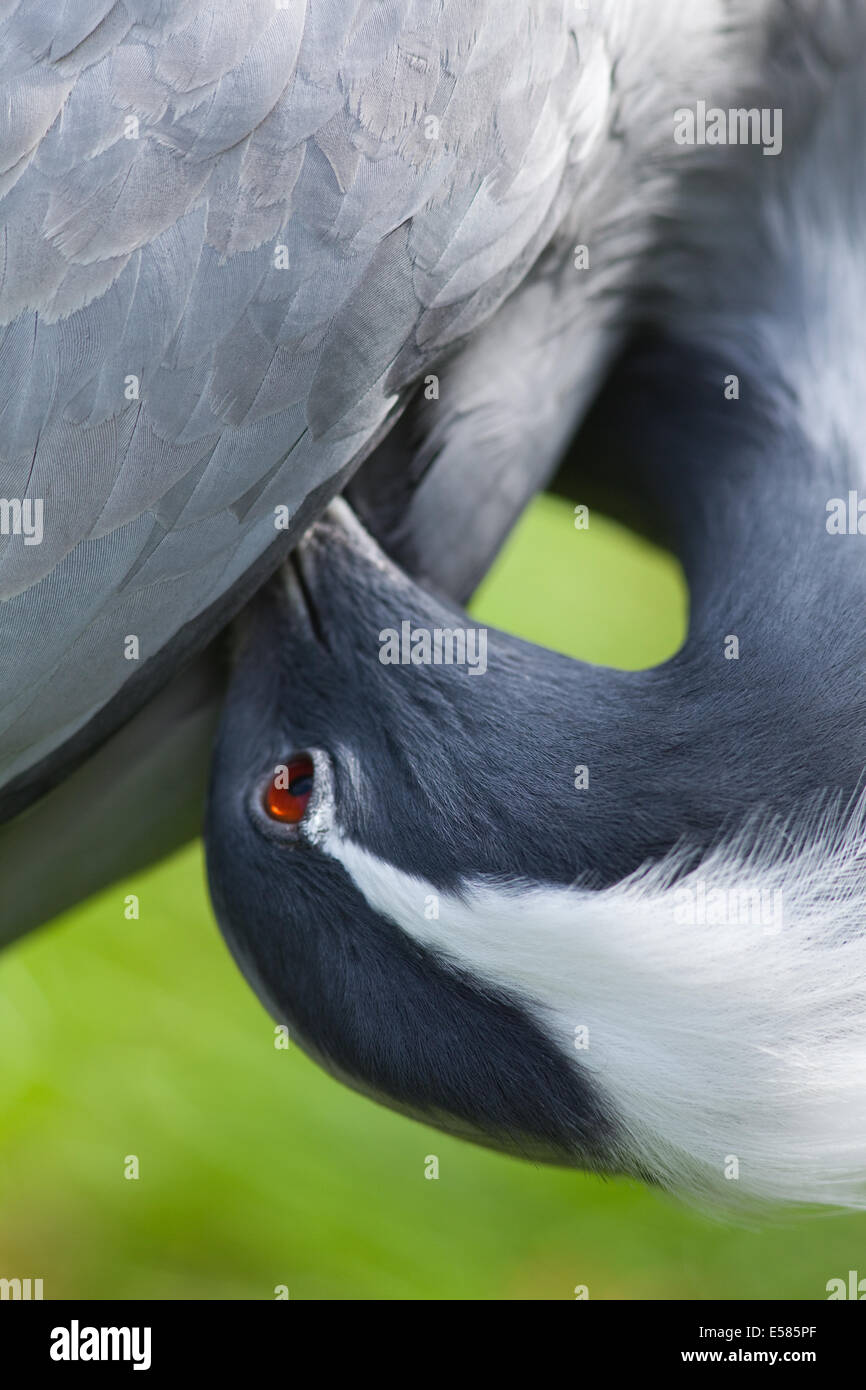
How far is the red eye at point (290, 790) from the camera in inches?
59.0

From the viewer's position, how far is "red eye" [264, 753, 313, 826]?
59.0 inches

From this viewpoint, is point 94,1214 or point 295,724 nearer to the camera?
point 295,724

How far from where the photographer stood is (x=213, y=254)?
4.34 feet

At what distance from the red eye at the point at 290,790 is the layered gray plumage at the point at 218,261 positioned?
0.17 metres

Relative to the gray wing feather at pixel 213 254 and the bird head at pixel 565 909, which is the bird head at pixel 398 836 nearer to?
the bird head at pixel 565 909

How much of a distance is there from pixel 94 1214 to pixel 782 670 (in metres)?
1.90

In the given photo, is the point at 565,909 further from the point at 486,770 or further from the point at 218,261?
the point at 218,261

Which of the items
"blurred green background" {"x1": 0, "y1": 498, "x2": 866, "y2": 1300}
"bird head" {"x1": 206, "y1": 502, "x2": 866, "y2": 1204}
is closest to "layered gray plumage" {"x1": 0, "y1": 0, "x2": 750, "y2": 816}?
"bird head" {"x1": 206, "y1": 502, "x2": 866, "y2": 1204}

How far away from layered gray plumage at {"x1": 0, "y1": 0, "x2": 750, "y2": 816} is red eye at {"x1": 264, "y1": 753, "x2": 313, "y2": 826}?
174 mm

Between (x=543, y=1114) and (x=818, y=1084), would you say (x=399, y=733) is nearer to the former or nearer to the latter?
(x=543, y=1114)

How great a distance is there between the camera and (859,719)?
1291 mm

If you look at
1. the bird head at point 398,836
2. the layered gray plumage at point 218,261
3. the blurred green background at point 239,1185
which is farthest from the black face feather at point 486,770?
the blurred green background at point 239,1185

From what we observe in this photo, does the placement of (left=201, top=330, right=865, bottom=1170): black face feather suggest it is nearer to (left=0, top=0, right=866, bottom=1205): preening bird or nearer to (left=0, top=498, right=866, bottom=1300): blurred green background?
(left=0, top=0, right=866, bottom=1205): preening bird
